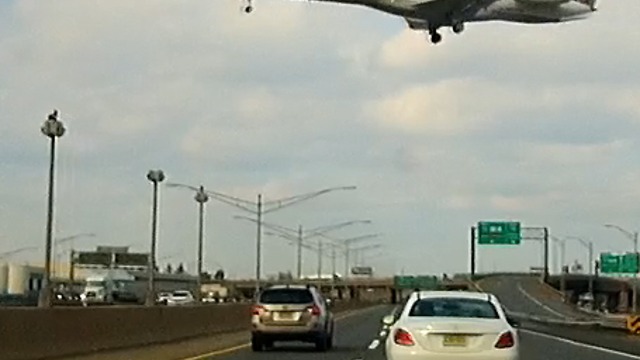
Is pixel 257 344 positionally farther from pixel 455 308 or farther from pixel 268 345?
pixel 455 308

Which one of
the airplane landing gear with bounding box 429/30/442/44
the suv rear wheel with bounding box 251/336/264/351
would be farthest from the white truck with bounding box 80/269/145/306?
the suv rear wheel with bounding box 251/336/264/351

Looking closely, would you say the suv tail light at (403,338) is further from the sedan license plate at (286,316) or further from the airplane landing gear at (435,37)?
the airplane landing gear at (435,37)

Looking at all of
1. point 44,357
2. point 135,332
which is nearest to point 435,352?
point 44,357

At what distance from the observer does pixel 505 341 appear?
19.4 metres

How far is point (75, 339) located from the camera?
27.7 metres

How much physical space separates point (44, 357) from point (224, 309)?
24.9 metres

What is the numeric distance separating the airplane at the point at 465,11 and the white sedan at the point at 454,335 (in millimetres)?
25852

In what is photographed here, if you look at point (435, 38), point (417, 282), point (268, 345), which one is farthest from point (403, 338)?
point (417, 282)

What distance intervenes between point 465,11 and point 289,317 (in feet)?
51.1

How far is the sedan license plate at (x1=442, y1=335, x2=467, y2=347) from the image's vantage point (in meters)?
19.3

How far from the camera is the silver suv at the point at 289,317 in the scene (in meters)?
35.3

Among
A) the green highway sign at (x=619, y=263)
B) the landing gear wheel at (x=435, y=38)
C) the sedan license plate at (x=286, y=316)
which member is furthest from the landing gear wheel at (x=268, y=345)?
the green highway sign at (x=619, y=263)

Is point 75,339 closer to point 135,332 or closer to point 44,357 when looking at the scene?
point 44,357

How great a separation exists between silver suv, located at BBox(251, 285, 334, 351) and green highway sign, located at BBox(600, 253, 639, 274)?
76.8m
